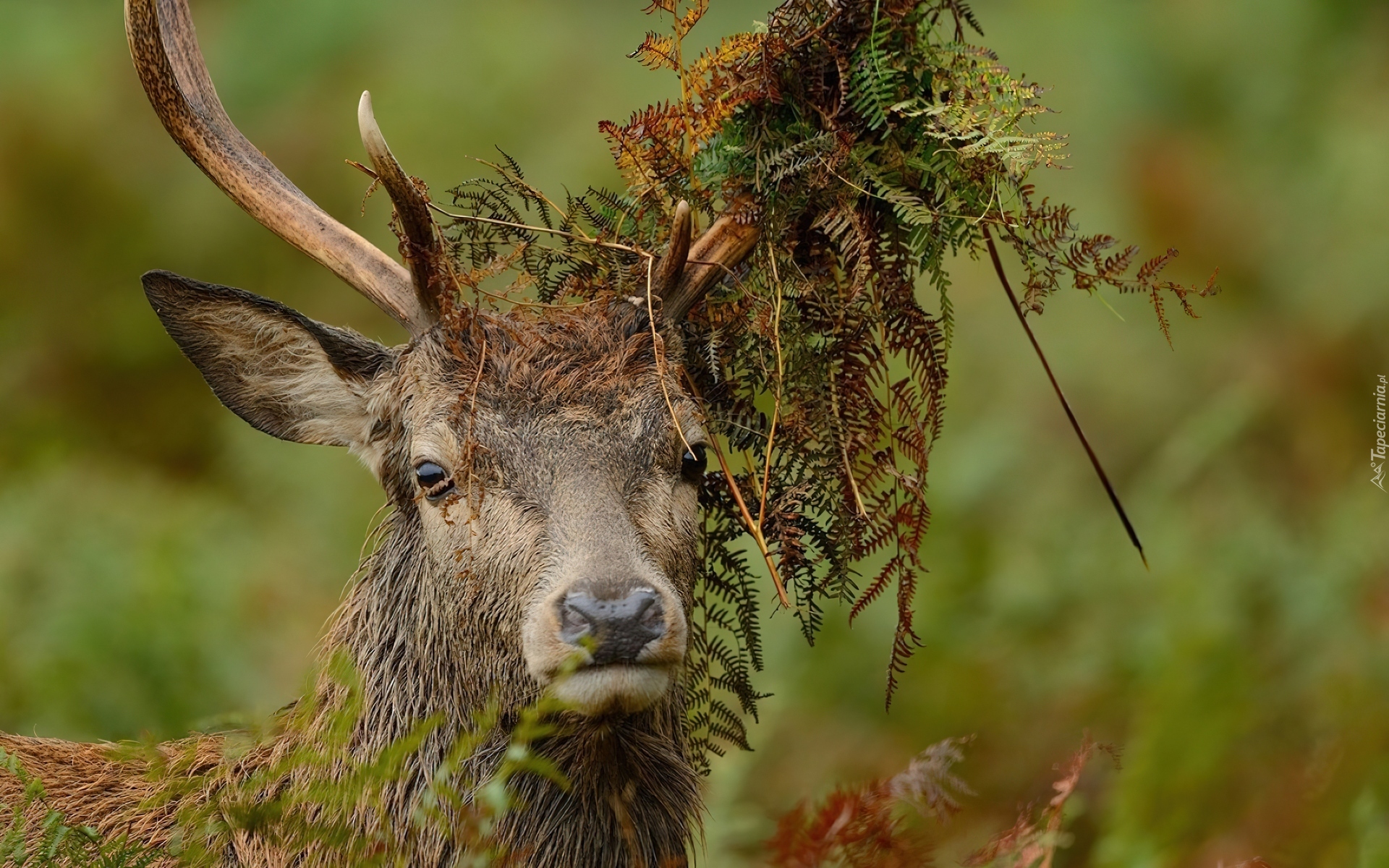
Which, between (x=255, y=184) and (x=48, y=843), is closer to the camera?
(x=48, y=843)

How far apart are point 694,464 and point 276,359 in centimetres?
145

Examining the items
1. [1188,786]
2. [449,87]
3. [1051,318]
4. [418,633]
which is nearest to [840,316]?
[418,633]

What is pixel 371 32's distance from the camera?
56.2 feet

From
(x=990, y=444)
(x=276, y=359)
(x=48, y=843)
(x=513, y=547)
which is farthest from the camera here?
(x=990, y=444)

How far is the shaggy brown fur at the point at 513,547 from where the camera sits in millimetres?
4168

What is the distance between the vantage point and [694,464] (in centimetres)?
446

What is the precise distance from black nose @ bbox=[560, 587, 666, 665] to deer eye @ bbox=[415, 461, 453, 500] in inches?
29.4

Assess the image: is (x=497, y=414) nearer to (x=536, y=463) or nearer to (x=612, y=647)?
(x=536, y=463)

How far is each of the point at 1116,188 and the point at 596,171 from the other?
16.0 ft

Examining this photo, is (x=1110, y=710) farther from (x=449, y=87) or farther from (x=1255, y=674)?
(x=449, y=87)

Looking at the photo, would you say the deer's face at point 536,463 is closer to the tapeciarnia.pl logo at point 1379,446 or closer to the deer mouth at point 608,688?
the deer mouth at point 608,688

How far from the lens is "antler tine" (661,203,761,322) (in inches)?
175

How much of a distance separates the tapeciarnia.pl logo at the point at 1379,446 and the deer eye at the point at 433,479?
628cm

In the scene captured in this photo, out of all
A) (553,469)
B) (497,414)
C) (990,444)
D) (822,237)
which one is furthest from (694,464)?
(990,444)
